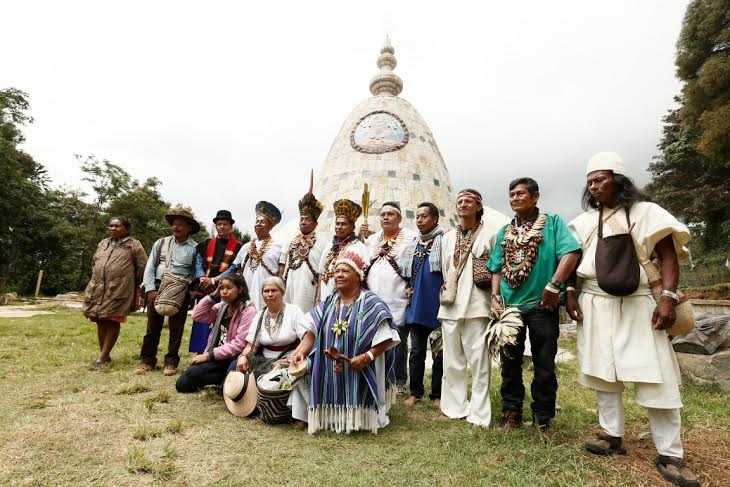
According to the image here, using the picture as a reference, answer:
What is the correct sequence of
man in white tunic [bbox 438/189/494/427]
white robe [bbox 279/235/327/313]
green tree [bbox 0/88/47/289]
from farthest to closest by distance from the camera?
green tree [bbox 0/88/47/289], white robe [bbox 279/235/327/313], man in white tunic [bbox 438/189/494/427]

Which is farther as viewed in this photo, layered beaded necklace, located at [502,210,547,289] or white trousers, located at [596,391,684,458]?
layered beaded necklace, located at [502,210,547,289]

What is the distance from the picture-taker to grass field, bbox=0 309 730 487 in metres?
2.28

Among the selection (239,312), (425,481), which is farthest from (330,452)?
(239,312)

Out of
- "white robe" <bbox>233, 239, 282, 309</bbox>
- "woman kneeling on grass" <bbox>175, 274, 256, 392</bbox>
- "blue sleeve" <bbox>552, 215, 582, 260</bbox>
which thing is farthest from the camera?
"white robe" <bbox>233, 239, 282, 309</bbox>

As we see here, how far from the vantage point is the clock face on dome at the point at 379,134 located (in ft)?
40.2

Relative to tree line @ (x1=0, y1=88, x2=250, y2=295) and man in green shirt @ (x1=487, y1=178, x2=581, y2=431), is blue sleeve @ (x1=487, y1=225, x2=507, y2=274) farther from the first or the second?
tree line @ (x1=0, y1=88, x2=250, y2=295)

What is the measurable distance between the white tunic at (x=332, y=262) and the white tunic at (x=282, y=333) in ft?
1.44

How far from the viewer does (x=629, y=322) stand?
245 cm

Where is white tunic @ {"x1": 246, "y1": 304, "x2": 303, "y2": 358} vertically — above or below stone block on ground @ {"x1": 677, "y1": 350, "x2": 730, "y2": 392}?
above

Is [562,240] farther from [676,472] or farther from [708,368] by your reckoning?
[708,368]

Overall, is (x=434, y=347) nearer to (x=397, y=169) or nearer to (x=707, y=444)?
(x=707, y=444)

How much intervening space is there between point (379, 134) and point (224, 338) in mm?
9670

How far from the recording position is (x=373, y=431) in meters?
3.00

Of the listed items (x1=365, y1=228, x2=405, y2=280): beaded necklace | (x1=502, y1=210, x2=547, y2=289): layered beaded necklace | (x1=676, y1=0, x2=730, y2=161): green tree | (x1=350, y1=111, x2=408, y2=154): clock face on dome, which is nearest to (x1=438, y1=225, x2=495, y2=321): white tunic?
(x1=502, y1=210, x2=547, y2=289): layered beaded necklace
